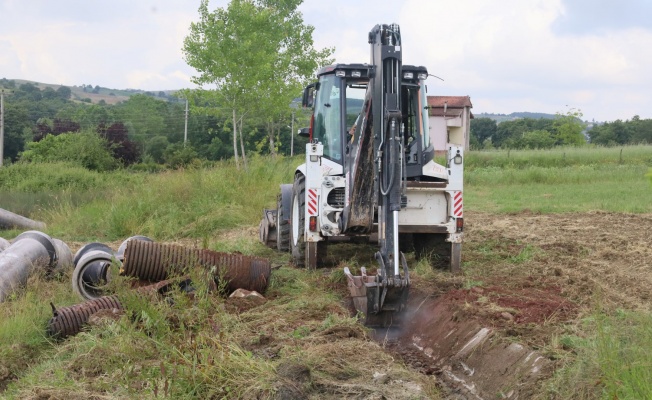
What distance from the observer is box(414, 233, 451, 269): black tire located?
9484 mm

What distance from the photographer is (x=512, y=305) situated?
6965 millimetres

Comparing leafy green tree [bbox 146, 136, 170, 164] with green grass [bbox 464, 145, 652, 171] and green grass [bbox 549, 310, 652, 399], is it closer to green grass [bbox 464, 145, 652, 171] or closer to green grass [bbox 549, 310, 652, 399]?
green grass [bbox 464, 145, 652, 171]

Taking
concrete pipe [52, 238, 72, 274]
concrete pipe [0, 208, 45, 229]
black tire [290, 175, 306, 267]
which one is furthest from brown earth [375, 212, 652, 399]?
concrete pipe [0, 208, 45, 229]

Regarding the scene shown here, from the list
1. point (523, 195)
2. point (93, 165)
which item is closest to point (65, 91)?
point (93, 165)

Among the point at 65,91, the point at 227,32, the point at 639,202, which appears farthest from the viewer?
the point at 65,91

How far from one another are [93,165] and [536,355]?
1415 inches

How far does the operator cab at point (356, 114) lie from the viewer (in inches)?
359

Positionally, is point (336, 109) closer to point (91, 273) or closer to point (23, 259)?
point (91, 273)

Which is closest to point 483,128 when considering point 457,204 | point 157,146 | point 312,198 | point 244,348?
point 157,146

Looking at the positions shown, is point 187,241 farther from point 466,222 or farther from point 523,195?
point 523,195

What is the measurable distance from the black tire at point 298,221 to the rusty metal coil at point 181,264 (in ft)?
4.55

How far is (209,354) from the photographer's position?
5227 mm

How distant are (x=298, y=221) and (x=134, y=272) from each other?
107 inches

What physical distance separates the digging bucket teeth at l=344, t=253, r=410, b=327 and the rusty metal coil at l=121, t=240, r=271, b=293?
1.41m
